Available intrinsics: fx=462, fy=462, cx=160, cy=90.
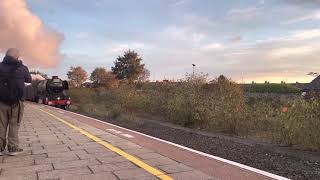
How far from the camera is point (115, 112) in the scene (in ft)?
89.8

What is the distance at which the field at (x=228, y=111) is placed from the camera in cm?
1204

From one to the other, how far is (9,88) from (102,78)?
8302 centimetres

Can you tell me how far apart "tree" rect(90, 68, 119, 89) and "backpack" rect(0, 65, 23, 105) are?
7410 centimetres

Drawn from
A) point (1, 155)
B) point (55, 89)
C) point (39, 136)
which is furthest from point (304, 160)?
point (55, 89)

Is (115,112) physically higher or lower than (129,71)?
lower

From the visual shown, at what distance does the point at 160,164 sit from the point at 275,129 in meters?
6.37

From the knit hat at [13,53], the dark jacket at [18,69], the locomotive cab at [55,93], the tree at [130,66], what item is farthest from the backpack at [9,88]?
the tree at [130,66]

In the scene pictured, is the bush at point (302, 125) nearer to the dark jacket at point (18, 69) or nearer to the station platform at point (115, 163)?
the station platform at point (115, 163)

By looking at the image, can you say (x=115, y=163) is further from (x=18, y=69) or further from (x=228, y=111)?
(x=228, y=111)

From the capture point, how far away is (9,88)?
9188 millimetres

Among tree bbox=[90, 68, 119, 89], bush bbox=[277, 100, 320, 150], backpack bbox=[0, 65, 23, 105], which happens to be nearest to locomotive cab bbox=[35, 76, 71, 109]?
bush bbox=[277, 100, 320, 150]

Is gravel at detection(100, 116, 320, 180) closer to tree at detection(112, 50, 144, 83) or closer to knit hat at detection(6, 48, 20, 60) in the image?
knit hat at detection(6, 48, 20, 60)

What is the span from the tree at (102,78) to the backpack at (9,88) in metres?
74.1

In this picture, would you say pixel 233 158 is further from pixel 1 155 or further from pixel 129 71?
pixel 129 71
